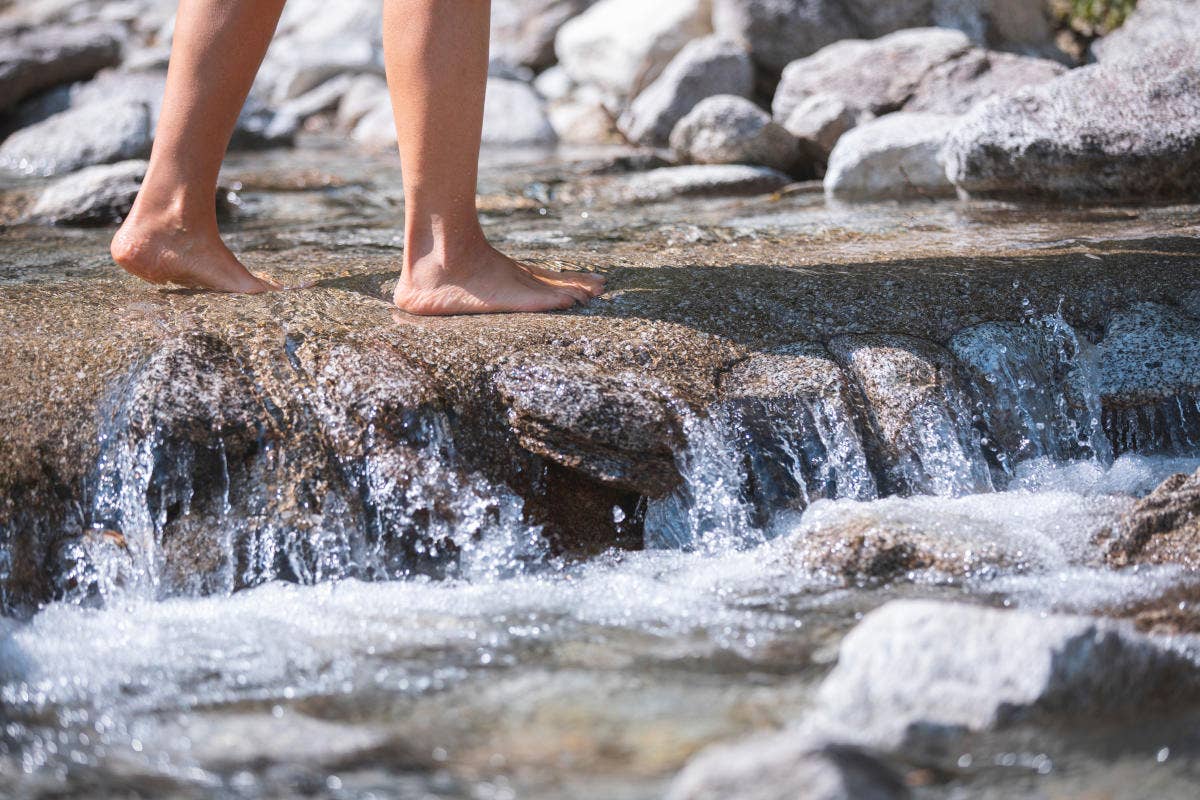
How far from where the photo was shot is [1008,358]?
3031 millimetres

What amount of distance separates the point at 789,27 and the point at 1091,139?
4.51 metres

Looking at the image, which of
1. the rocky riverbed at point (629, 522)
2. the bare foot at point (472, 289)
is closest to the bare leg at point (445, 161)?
the bare foot at point (472, 289)

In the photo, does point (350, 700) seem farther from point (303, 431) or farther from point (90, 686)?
point (303, 431)

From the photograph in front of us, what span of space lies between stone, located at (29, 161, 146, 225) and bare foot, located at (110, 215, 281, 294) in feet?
7.91

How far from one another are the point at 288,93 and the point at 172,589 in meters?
10.6

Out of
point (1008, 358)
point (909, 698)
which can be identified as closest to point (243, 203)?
point (1008, 358)

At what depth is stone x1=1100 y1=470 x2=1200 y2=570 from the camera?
2.40 m

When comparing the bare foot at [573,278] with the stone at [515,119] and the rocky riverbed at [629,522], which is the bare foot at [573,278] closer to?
the rocky riverbed at [629,522]

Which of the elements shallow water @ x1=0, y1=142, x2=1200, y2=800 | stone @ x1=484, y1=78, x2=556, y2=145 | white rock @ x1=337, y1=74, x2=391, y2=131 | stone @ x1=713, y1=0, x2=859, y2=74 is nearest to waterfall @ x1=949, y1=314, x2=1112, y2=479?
shallow water @ x1=0, y1=142, x2=1200, y2=800

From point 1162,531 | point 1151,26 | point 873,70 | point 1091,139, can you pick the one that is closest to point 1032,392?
point 1162,531

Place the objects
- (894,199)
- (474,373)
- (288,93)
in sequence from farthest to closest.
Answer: (288,93) → (894,199) → (474,373)

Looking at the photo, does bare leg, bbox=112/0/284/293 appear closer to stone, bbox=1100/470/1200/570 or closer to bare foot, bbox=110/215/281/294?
bare foot, bbox=110/215/281/294

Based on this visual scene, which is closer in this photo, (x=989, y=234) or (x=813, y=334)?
(x=813, y=334)

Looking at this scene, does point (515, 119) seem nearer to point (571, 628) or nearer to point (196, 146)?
point (196, 146)
